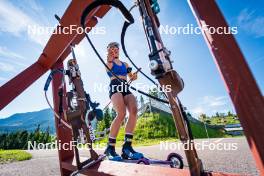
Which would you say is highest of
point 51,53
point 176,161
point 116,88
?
point 51,53

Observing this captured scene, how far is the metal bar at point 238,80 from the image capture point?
2.38ft

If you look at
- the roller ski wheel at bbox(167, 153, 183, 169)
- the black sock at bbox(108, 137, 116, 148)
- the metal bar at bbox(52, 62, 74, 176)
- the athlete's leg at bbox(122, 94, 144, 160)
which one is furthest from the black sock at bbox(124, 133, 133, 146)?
the metal bar at bbox(52, 62, 74, 176)

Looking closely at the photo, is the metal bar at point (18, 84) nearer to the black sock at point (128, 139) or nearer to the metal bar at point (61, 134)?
the metal bar at point (61, 134)

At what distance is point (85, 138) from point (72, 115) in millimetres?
298

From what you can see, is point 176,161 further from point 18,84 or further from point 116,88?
point 18,84

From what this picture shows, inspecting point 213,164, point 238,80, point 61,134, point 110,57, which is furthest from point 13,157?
point 238,80

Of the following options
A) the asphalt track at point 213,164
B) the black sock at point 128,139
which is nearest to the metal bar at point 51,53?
the black sock at point 128,139

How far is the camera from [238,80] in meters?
0.78

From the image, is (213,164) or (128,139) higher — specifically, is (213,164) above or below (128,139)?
below

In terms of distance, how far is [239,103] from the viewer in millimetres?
773

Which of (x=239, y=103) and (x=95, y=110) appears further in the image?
(x=95, y=110)

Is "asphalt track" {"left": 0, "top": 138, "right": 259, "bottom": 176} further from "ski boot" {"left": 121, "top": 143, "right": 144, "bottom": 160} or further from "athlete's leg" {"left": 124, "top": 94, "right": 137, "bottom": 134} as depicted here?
"athlete's leg" {"left": 124, "top": 94, "right": 137, "bottom": 134}

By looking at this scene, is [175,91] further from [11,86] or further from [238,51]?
[11,86]

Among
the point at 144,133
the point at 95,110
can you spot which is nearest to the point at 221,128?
the point at 144,133
